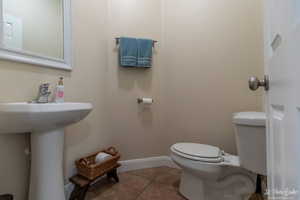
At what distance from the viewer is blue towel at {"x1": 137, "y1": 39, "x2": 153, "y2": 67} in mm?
1947

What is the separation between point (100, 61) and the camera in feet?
5.89

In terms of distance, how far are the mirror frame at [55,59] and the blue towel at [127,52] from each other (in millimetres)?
542

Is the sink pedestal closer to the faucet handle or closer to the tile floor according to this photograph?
the faucet handle

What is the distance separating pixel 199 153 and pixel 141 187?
0.62 m

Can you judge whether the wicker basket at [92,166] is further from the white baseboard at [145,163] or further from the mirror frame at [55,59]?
the mirror frame at [55,59]

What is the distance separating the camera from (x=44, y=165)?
3.61 ft

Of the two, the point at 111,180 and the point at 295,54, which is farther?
the point at 111,180

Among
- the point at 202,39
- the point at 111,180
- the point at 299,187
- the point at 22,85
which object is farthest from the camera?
the point at 202,39

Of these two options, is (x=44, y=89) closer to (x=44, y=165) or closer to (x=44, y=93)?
(x=44, y=93)

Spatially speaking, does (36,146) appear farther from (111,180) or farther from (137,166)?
(137,166)

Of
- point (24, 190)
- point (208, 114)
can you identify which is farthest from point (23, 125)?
point (208, 114)

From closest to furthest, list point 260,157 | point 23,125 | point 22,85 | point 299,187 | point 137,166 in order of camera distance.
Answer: point 299,187, point 23,125, point 260,157, point 22,85, point 137,166

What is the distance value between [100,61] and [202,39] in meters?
1.02

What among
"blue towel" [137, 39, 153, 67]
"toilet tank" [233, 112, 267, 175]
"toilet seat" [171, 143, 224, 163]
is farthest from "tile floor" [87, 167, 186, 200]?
"blue towel" [137, 39, 153, 67]
